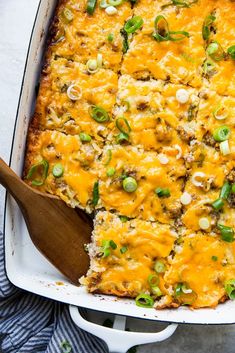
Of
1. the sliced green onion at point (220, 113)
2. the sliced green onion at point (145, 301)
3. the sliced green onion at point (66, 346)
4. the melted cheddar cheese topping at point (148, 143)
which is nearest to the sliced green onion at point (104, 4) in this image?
the melted cheddar cheese topping at point (148, 143)

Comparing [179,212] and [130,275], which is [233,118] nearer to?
[179,212]

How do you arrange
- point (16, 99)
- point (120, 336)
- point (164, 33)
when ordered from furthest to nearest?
point (16, 99), point (164, 33), point (120, 336)

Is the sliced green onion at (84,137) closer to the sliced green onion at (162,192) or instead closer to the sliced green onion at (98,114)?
the sliced green onion at (98,114)

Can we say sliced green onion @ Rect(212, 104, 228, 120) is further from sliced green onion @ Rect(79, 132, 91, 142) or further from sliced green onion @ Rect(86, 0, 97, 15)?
sliced green onion @ Rect(86, 0, 97, 15)

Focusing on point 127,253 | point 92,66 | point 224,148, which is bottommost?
A: point 127,253

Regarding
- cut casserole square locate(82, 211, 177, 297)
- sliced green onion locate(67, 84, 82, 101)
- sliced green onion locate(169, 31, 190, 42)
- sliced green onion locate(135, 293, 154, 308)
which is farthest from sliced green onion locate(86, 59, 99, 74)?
sliced green onion locate(135, 293, 154, 308)

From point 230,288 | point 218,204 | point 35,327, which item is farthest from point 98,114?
point 35,327

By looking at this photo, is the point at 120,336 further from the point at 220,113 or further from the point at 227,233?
the point at 220,113
